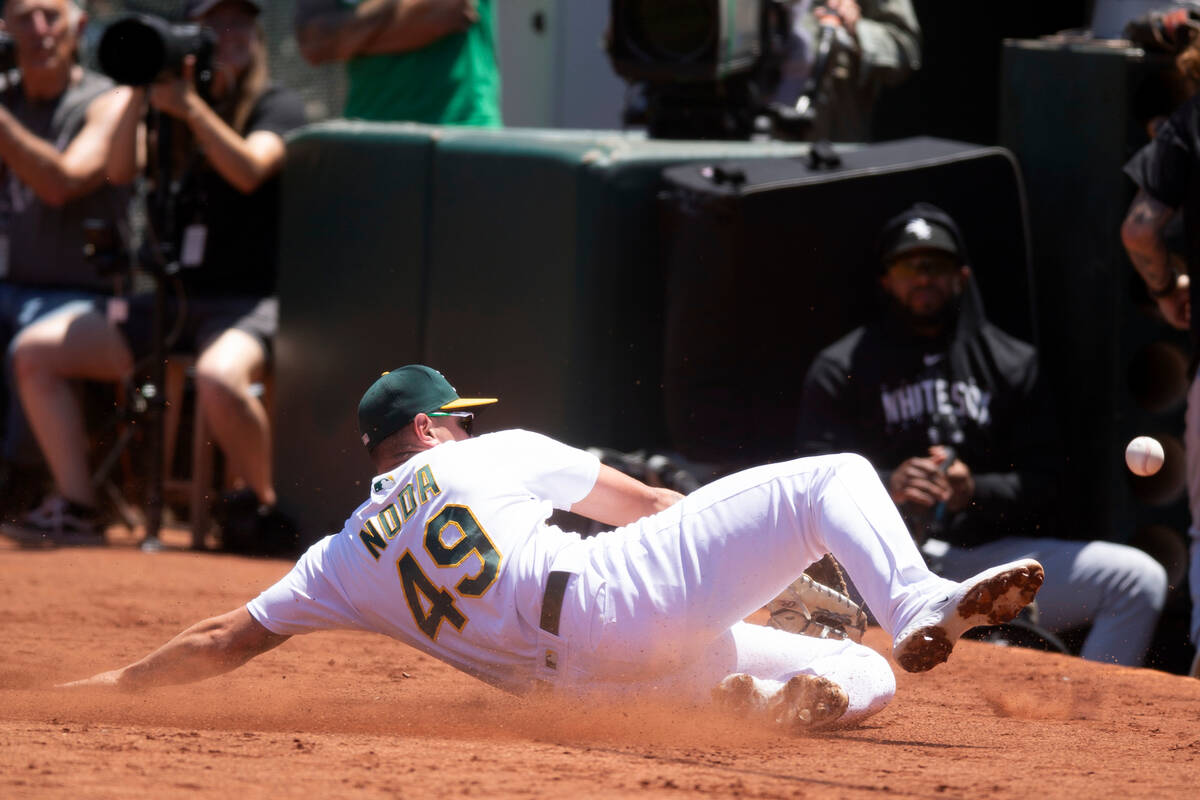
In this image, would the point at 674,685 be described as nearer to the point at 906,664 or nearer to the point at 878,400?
the point at 906,664

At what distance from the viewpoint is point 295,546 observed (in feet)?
25.5

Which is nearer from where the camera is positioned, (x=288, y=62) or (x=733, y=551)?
(x=733, y=551)

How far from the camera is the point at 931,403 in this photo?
20.7 ft

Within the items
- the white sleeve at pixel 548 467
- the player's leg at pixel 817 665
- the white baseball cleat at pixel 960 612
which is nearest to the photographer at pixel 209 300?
the white sleeve at pixel 548 467

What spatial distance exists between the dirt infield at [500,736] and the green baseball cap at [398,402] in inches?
29.9

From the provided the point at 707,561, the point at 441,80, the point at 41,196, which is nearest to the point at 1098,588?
the point at 707,561

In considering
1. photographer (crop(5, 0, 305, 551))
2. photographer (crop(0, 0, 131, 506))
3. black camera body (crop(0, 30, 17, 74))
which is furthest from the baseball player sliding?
black camera body (crop(0, 30, 17, 74))

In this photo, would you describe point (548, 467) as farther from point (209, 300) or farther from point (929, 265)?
point (209, 300)

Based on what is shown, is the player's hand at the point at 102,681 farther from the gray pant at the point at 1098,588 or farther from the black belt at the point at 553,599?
the gray pant at the point at 1098,588

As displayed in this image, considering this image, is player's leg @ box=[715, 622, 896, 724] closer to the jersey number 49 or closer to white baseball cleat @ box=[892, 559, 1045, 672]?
white baseball cleat @ box=[892, 559, 1045, 672]

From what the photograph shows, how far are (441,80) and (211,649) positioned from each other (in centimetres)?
431

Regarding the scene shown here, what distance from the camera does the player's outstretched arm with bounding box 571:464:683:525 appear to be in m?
4.50

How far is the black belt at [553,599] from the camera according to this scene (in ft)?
13.7

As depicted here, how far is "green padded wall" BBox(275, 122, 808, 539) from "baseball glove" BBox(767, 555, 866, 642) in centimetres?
216
